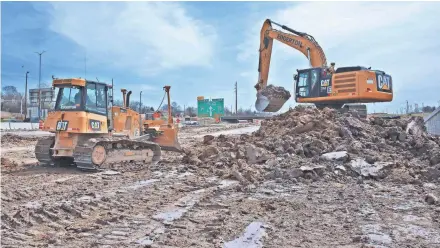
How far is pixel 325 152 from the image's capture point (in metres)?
10.1

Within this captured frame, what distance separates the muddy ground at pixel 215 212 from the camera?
460cm

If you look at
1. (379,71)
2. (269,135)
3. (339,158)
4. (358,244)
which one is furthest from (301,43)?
(358,244)

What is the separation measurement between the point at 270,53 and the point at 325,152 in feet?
27.9

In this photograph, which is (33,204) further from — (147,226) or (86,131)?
(86,131)

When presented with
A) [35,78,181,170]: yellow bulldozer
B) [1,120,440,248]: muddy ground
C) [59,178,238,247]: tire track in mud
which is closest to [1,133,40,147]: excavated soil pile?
[35,78,181,170]: yellow bulldozer

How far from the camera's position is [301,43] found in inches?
671

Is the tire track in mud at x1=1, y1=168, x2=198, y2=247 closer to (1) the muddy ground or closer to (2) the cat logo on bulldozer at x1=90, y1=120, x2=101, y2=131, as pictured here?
(1) the muddy ground

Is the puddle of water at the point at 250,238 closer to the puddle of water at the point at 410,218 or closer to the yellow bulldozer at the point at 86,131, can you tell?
the puddle of water at the point at 410,218

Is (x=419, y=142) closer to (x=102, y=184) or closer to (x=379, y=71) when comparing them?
(x=379, y=71)

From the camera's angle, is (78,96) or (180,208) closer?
(180,208)

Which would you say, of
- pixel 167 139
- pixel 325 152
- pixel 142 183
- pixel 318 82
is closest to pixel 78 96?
pixel 142 183

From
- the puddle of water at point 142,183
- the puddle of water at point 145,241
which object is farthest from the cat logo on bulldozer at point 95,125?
the puddle of water at point 145,241

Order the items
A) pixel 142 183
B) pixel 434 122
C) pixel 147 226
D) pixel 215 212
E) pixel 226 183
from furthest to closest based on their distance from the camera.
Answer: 1. pixel 434 122
2. pixel 142 183
3. pixel 226 183
4. pixel 215 212
5. pixel 147 226

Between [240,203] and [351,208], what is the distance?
1688 millimetres
